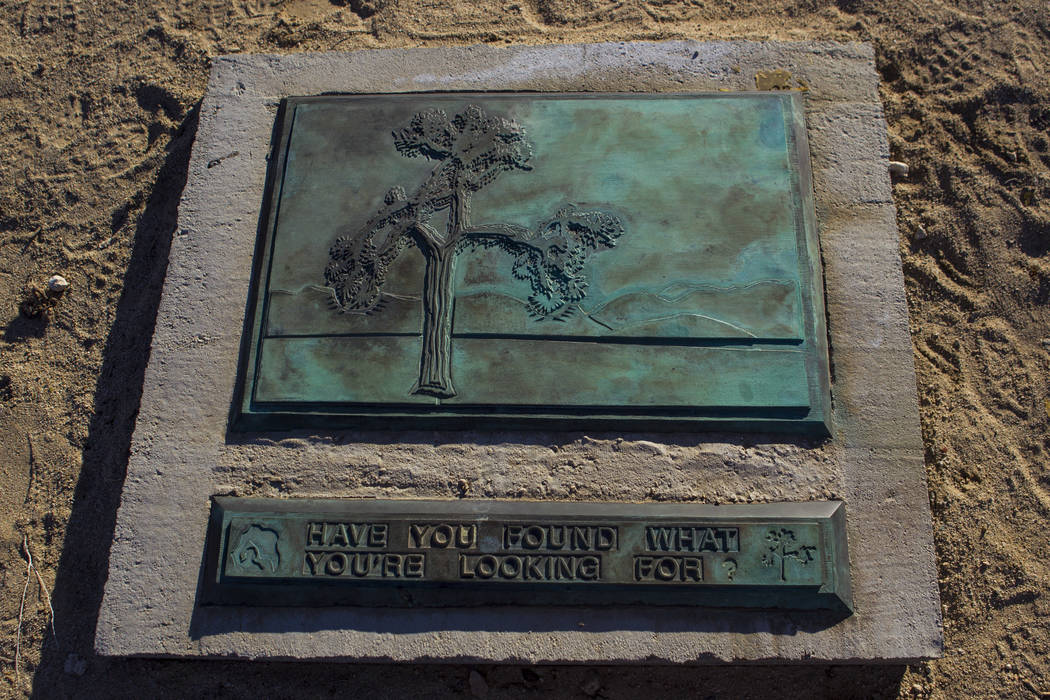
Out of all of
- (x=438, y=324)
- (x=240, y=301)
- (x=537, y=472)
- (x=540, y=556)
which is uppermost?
(x=240, y=301)

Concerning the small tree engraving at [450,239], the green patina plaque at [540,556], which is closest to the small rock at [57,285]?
the small tree engraving at [450,239]

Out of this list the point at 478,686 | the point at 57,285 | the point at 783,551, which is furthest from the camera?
the point at 57,285

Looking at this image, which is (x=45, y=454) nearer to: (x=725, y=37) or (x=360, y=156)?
(x=360, y=156)

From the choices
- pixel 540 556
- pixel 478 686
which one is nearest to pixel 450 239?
pixel 540 556

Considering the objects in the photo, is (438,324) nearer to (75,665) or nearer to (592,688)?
(592,688)

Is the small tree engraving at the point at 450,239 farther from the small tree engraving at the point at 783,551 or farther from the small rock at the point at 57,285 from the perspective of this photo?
the small rock at the point at 57,285

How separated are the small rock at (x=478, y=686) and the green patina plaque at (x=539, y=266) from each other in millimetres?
1066

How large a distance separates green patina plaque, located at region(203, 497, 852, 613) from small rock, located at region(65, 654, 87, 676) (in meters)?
0.77

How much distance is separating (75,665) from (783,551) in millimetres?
3058

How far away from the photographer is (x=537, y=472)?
3.21 meters

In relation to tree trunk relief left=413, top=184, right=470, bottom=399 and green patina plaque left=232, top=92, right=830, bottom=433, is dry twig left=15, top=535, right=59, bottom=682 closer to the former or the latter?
green patina plaque left=232, top=92, right=830, bottom=433

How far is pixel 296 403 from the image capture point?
10.8ft

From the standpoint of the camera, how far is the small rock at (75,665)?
10.8ft

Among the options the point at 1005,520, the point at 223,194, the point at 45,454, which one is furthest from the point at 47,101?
the point at 1005,520
